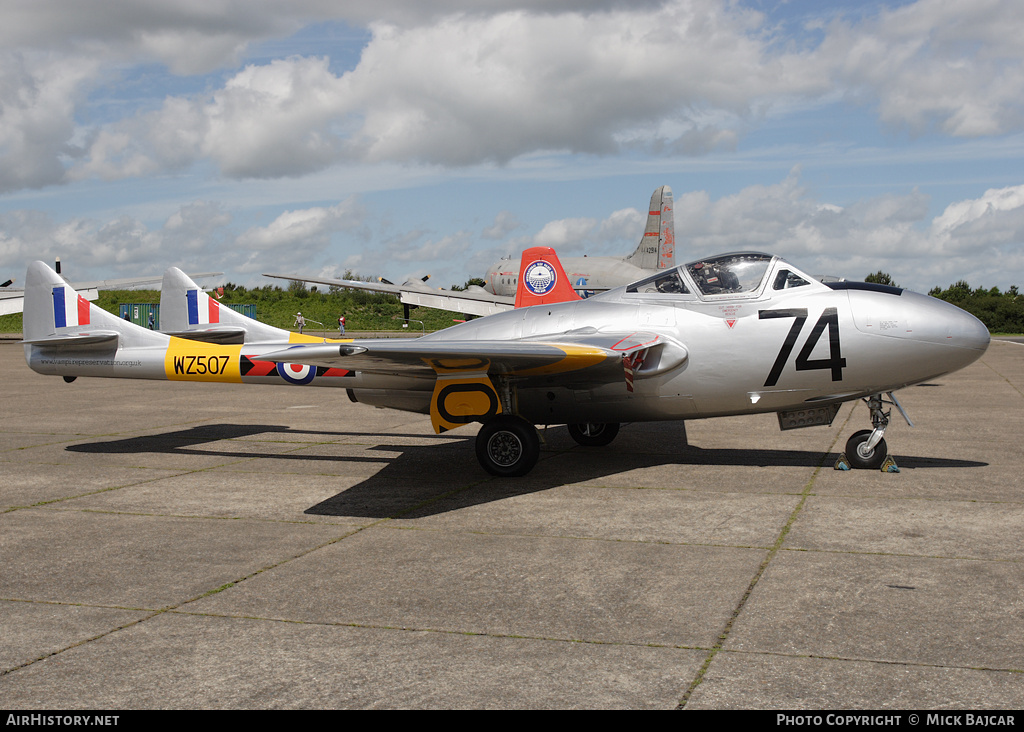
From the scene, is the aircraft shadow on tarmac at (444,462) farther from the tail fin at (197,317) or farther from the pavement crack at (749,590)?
the tail fin at (197,317)

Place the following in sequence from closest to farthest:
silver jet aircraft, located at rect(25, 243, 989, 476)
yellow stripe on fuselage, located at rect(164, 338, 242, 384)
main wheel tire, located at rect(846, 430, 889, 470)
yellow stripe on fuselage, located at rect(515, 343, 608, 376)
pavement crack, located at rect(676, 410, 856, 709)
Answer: pavement crack, located at rect(676, 410, 856, 709) < yellow stripe on fuselage, located at rect(515, 343, 608, 376) < silver jet aircraft, located at rect(25, 243, 989, 476) < main wheel tire, located at rect(846, 430, 889, 470) < yellow stripe on fuselage, located at rect(164, 338, 242, 384)

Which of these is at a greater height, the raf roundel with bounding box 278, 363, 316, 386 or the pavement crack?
the raf roundel with bounding box 278, 363, 316, 386

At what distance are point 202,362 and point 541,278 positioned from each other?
10498 mm

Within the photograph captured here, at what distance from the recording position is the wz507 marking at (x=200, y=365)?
1080cm

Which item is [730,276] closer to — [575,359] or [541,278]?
[575,359]

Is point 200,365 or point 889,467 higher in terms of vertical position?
point 200,365

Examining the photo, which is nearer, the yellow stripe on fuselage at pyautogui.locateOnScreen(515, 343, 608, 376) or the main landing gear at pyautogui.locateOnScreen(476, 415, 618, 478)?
the yellow stripe on fuselage at pyautogui.locateOnScreen(515, 343, 608, 376)

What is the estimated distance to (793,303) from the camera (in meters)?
9.02

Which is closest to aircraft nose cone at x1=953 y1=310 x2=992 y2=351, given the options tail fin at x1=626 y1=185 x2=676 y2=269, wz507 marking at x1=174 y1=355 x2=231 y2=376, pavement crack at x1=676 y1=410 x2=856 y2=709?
pavement crack at x1=676 y1=410 x2=856 y2=709

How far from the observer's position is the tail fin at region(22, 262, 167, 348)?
1141 cm

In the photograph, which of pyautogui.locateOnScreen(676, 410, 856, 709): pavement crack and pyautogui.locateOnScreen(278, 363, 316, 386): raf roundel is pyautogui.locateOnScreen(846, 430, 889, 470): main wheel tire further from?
pyautogui.locateOnScreen(278, 363, 316, 386): raf roundel

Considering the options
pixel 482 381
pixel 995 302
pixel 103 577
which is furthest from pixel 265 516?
pixel 995 302

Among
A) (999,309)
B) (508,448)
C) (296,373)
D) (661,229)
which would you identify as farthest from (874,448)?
(999,309)

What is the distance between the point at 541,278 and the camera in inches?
788
